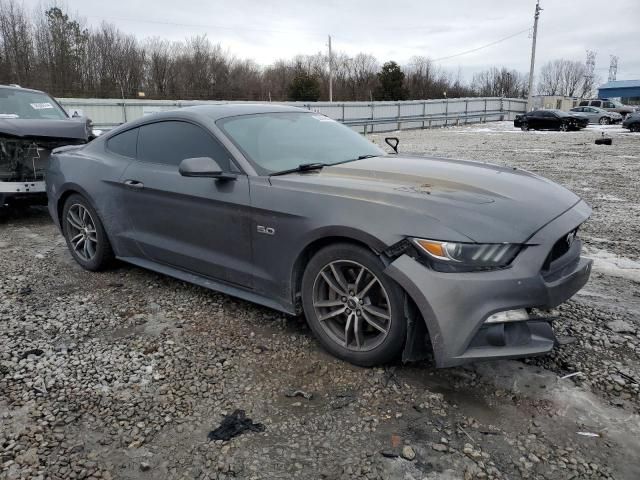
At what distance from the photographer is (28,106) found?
764 cm

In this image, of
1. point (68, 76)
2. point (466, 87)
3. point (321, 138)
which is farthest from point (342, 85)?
point (321, 138)

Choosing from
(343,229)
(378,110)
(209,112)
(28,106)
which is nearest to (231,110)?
(209,112)

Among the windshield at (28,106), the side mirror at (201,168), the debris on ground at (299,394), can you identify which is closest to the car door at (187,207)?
the side mirror at (201,168)

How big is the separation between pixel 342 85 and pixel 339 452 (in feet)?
213

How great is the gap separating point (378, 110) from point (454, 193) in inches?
1140

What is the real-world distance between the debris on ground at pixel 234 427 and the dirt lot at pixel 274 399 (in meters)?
0.04

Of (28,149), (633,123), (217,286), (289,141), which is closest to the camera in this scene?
(217,286)

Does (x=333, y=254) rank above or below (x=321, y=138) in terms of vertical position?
below

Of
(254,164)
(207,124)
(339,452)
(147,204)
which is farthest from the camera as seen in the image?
(147,204)

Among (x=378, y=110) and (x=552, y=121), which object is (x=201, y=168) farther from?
(x=552, y=121)

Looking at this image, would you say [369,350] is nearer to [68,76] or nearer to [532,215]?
[532,215]

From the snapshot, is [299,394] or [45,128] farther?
[45,128]

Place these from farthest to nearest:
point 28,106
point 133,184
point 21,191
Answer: point 28,106
point 21,191
point 133,184

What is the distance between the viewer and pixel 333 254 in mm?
2896
